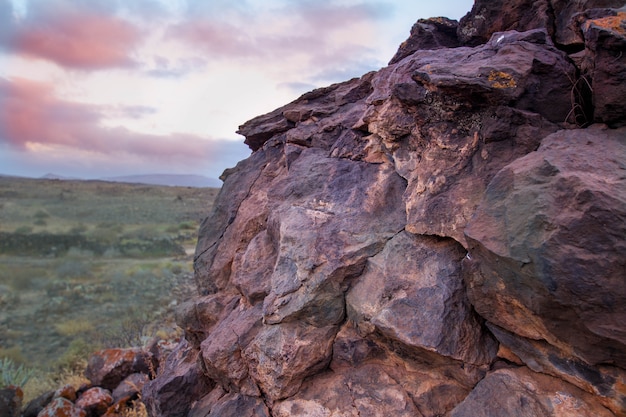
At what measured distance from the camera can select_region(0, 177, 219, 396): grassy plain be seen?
13.6 meters

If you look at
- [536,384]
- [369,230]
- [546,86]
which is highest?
[546,86]

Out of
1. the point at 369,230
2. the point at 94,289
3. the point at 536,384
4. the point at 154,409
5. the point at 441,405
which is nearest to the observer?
the point at 536,384

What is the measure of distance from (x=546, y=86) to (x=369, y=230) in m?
2.31

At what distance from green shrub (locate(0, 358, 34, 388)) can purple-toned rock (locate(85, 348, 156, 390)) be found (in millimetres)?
2685

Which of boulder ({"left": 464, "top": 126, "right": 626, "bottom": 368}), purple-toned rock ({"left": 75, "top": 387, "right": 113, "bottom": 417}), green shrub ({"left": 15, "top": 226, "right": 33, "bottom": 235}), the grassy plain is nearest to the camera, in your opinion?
boulder ({"left": 464, "top": 126, "right": 626, "bottom": 368})

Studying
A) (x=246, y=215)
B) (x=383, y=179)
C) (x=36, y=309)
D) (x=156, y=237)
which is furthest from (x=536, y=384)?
(x=156, y=237)

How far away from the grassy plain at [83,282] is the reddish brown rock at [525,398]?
10947 millimetres

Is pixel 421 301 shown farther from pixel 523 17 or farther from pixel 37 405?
pixel 37 405

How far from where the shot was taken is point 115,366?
8859 millimetres

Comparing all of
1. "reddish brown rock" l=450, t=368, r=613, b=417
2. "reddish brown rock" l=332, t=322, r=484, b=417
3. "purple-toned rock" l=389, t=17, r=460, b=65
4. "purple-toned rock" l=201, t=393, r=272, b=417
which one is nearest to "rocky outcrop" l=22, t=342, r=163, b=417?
"purple-toned rock" l=201, t=393, r=272, b=417

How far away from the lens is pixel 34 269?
22.2 m

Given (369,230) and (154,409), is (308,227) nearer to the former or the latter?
(369,230)

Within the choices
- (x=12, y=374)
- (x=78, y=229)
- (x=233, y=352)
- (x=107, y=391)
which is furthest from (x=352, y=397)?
(x=78, y=229)

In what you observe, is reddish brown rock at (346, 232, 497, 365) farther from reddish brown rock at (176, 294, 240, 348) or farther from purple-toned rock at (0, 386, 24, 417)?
purple-toned rock at (0, 386, 24, 417)
